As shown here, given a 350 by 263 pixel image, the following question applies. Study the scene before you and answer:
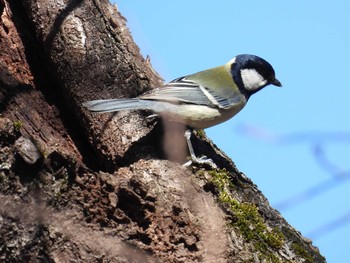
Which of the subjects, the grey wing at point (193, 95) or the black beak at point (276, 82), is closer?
the grey wing at point (193, 95)

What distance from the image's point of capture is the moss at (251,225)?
8.36 ft

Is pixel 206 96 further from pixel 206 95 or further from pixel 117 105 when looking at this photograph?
pixel 117 105

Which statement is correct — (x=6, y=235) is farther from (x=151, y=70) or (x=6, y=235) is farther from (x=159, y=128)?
(x=151, y=70)

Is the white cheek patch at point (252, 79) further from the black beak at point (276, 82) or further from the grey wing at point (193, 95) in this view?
the grey wing at point (193, 95)

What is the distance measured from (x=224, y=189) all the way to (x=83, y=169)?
2.14ft

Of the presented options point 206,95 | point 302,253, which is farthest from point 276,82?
point 302,253

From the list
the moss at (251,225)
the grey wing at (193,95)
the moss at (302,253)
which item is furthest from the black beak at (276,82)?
the moss at (302,253)

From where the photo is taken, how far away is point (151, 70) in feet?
11.4

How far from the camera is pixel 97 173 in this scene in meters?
2.45

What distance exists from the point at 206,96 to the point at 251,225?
1.35 m

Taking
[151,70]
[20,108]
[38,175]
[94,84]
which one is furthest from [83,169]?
[151,70]

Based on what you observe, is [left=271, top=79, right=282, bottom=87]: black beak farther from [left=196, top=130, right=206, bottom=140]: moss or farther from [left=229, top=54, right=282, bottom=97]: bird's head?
[left=196, top=130, right=206, bottom=140]: moss

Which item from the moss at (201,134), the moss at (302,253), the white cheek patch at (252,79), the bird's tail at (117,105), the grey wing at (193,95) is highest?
the white cheek patch at (252,79)

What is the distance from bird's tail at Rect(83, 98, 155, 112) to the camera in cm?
298
